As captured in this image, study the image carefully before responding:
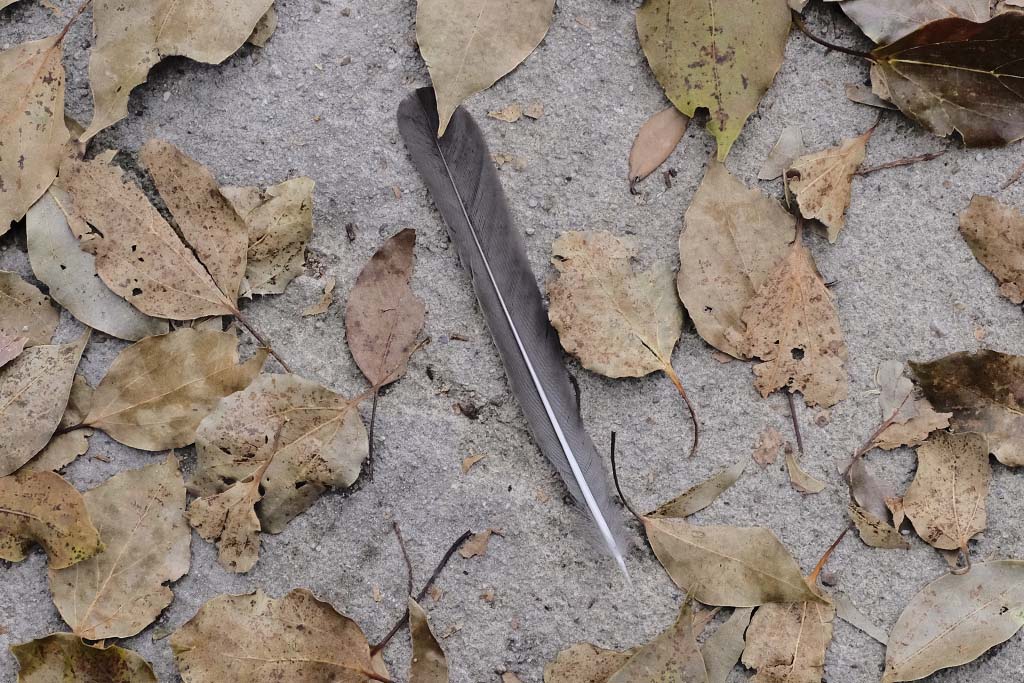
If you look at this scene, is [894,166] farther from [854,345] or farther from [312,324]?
[312,324]

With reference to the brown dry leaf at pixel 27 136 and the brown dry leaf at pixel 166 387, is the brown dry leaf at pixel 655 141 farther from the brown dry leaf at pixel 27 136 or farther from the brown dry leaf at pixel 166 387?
the brown dry leaf at pixel 27 136

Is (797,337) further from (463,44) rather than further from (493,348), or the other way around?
(463,44)

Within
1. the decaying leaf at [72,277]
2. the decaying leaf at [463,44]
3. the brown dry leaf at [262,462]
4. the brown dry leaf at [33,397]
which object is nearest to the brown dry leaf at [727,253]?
the decaying leaf at [463,44]

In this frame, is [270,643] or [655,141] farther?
[655,141]

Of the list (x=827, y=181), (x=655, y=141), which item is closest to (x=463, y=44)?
(x=655, y=141)

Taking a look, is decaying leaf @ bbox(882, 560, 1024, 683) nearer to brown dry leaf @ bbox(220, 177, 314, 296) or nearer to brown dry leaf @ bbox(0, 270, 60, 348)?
brown dry leaf @ bbox(220, 177, 314, 296)
